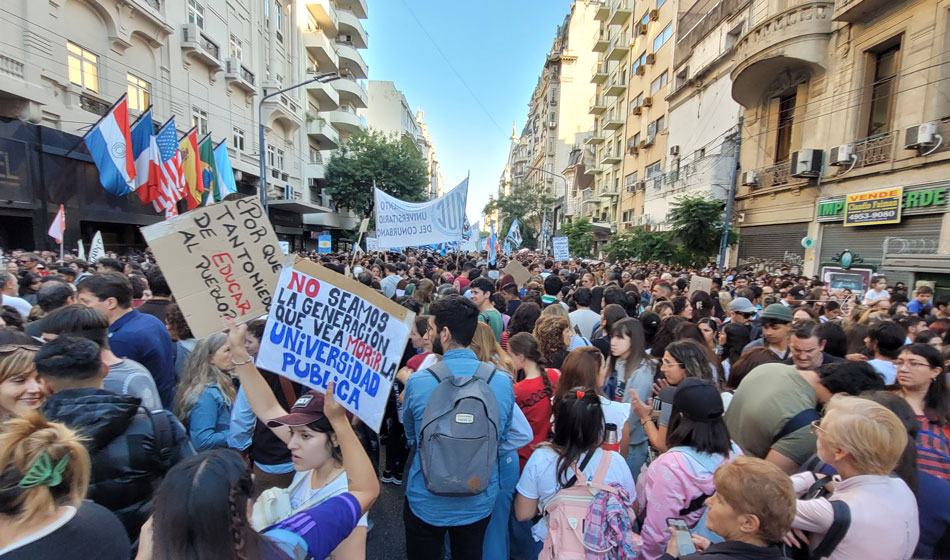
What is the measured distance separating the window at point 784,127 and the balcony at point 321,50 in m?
27.4

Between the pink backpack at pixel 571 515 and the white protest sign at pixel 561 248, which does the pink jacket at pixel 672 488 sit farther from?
the white protest sign at pixel 561 248

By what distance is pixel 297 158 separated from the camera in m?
29.2

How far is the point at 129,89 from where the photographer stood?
598 inches

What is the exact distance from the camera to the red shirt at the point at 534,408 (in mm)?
3045

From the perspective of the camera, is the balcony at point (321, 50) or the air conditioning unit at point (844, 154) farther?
the balcony at point (321, 50)

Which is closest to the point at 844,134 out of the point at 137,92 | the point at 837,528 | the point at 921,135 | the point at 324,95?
the point at 921,135

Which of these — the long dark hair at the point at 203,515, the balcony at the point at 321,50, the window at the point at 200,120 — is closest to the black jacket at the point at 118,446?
the long dark hair at the point at 203,515

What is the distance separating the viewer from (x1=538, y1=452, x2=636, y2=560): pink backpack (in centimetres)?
208

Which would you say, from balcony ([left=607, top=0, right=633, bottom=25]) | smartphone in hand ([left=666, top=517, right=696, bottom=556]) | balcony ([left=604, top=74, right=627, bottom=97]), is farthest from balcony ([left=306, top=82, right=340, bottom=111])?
smartphone in hand ([left=666, top=517, right=696, bottom=556])

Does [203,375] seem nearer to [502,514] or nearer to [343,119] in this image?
[502,514]

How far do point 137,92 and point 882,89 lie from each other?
81.0 feet

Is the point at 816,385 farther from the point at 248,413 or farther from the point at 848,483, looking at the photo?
the point at 248,413

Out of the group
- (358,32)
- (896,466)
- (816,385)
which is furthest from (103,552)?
(358,32)

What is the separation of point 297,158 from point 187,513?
103ft
